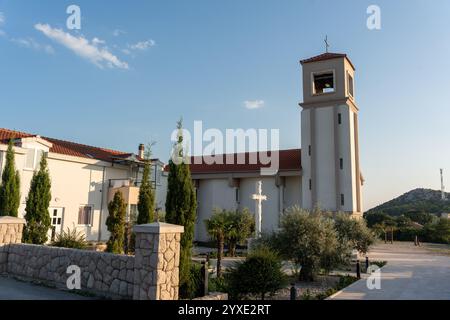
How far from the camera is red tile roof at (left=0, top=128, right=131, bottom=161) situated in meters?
23.6

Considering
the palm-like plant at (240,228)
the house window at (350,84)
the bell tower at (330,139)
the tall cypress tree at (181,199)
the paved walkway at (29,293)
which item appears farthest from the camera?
the house window at (350,84)

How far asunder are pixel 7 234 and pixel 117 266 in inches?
220

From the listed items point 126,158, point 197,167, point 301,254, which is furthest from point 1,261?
point 197,167

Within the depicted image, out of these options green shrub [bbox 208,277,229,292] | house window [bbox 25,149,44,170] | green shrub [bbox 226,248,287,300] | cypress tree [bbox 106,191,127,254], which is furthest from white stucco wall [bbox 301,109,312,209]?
house window [bbox 25,149,44,170]

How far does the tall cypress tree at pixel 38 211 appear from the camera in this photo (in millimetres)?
15648

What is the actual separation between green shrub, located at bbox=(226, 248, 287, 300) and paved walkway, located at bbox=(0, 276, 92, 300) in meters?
3.87

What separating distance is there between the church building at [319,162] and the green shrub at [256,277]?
47.0ft

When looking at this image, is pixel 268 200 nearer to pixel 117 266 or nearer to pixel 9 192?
pixel 9 192

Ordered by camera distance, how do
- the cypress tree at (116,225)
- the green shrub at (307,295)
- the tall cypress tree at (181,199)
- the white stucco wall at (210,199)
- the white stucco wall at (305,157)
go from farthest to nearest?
the white stucco wall at (210,199), the white stucco wall at (305,157), the cypress tree at (116,225), the green shrub at (307,295), the tall cypress tree at (181,199)

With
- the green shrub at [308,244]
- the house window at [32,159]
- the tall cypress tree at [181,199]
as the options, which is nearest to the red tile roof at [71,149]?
the house window at [32,159]

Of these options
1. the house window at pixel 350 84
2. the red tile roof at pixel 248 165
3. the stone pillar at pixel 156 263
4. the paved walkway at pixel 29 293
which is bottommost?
the paved walkway at pixel 29 293

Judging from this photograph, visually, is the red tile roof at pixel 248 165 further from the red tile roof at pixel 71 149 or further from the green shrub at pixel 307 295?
the green shrub at pixel 307 295

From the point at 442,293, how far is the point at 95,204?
2127 centimetres

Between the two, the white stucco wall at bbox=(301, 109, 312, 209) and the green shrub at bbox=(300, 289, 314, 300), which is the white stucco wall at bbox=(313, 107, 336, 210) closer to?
the white stucco wall at bbox=(301, 109, 312, 209)
